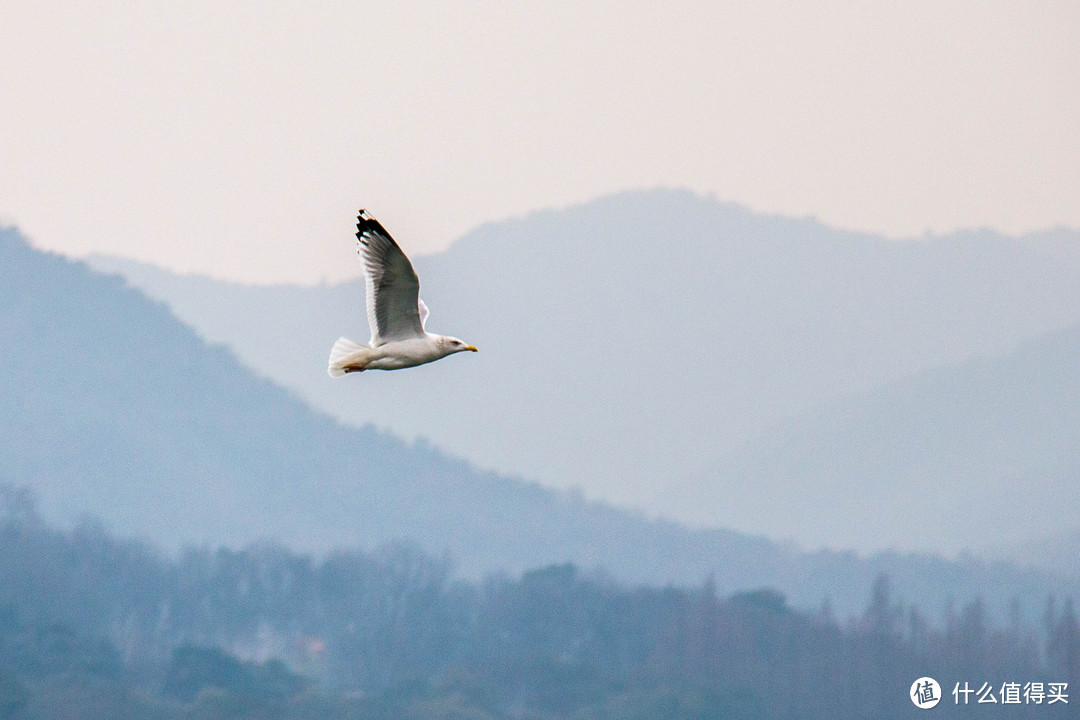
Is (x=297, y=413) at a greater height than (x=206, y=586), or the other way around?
(x=297, y=413)

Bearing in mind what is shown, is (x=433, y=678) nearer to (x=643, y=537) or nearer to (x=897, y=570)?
(x=643, y=537)

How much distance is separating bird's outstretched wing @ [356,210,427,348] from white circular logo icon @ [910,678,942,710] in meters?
Result: 68.7

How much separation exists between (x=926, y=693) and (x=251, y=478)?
7196 centimetres

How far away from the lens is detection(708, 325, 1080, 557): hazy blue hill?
139750 millimetres

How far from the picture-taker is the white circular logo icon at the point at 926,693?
245ft

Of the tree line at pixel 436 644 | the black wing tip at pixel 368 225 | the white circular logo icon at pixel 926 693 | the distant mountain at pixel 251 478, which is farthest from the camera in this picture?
the distant mountain at pixel 251 478

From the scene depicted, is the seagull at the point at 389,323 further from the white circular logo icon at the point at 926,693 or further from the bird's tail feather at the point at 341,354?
the white circular logo icon at the point at 926,693

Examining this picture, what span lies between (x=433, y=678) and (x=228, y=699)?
21.1 metres

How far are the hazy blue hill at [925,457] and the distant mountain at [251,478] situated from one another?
3145 centimetres

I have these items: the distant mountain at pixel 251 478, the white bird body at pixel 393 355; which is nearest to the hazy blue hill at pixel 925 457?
the distant mountain at pixel 251 478

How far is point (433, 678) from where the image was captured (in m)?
87.5

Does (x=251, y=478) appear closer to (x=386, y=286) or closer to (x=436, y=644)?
(x=436, y=644)

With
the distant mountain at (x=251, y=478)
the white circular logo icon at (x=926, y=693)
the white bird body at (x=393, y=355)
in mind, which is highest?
the distant mountain at (x=251, y=478)

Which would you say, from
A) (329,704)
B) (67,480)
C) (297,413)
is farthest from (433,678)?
(297,413)
